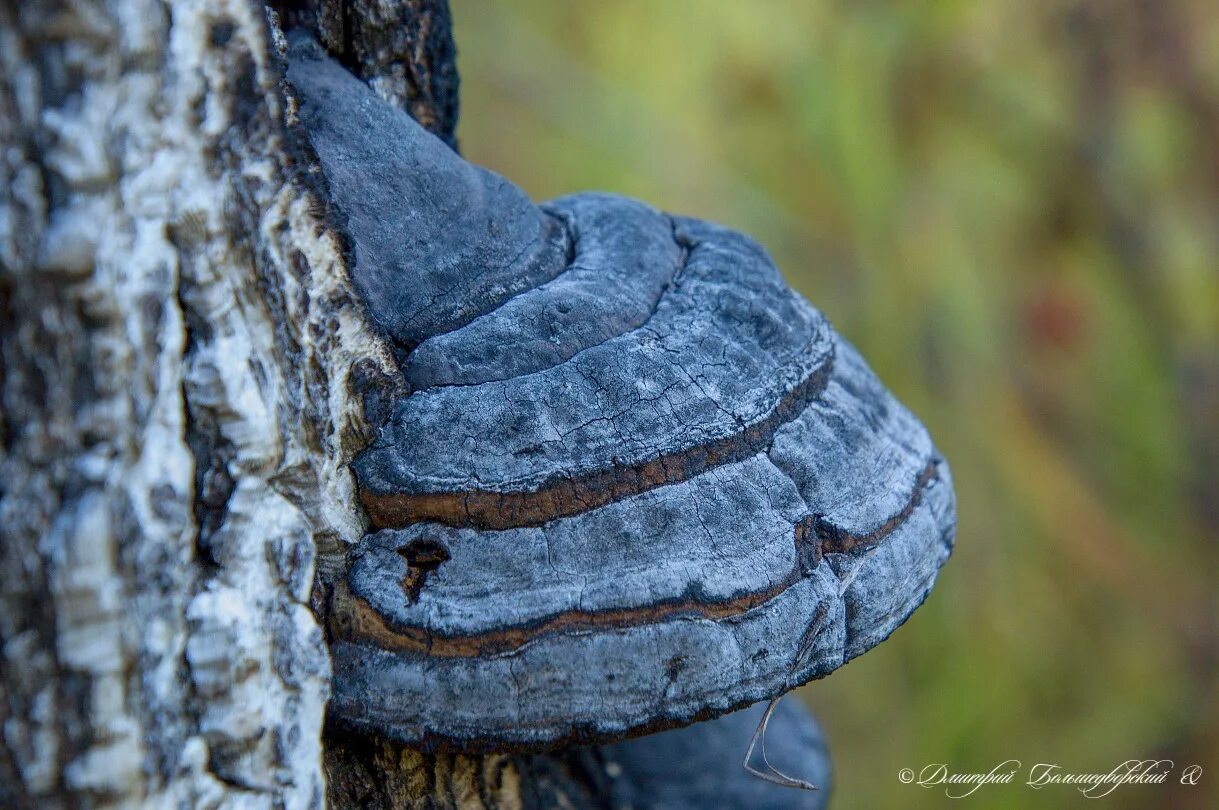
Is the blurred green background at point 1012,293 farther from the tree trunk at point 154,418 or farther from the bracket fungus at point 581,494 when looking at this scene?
the tree trunk at point 154,418

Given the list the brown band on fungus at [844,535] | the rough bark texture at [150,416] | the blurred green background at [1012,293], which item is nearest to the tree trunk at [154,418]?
the rough bark texture at [150,416]

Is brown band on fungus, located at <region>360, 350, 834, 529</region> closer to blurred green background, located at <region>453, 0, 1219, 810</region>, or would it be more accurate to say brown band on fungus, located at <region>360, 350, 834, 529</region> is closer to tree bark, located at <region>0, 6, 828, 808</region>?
tree bark, located at <region>0, 6, 828, 808</region>

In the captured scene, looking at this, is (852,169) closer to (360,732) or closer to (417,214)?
(417,214)

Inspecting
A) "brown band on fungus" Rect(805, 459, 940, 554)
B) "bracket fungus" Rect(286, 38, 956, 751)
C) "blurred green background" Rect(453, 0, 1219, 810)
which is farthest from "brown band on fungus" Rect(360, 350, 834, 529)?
"blurred green background" Rect(453, 0, 1219, 810)

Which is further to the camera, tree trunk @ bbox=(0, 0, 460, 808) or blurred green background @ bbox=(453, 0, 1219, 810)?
blurred green background @ bbox=(453, 0, 1219, 810)

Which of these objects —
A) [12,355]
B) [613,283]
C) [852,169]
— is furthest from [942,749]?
[12,355]
